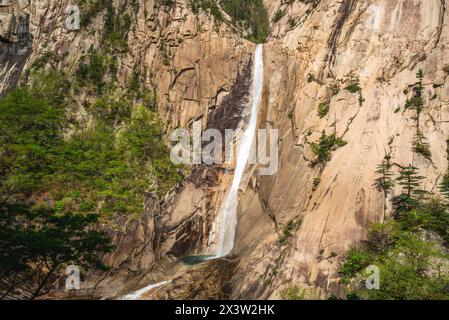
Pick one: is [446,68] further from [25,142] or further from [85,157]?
[25,142]

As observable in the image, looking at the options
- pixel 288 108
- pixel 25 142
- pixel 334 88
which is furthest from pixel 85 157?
pixel 334 88

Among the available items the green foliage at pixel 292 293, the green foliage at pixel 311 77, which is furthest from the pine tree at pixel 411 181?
the green foliage at pixel 311 77

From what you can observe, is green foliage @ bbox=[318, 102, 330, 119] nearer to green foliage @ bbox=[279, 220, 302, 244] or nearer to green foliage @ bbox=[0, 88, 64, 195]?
green foliage @ bbox=[279, 220, 302, 244]

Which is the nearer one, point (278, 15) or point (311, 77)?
point (311, 77)

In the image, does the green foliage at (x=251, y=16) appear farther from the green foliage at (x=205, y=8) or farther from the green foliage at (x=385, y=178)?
the green foliage at (x=385, y=178)

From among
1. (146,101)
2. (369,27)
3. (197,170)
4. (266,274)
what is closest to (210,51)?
(146,101)

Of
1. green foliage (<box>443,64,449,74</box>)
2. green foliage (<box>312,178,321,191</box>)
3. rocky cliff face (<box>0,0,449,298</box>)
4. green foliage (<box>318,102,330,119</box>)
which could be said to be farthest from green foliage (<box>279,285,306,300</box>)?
green foliage (<box>443,64,449,74</box>)

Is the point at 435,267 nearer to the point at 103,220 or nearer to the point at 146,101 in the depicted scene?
the point at 103,220
